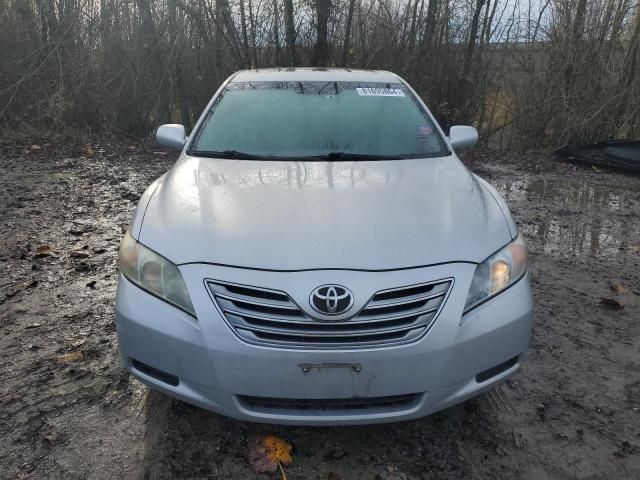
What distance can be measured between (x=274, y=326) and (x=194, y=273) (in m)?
0.37

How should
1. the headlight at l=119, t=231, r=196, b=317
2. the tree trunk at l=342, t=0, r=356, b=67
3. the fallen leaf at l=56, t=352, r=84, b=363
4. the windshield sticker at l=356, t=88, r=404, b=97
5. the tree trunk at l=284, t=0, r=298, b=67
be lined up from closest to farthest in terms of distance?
the headlight at l=119, t=231, r=196, b=317 < the fallen leaf at l=56, t=352, r=84, b=363 < the windshield sticker at l=356, t=88, r=404, b=97 < the tree trunk at l=284, t=0, r=298, b=67 < the tree trunk at l=342, t=0, r=356, b=67

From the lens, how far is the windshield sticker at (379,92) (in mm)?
3742

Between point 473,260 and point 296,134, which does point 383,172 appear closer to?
point 296,134

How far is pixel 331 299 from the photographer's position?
1.94 meters

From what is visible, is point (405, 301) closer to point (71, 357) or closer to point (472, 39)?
point (71, 357)

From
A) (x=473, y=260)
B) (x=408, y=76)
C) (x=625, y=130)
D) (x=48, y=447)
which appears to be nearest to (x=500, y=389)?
(x=473, y=260)

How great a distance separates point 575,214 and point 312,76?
3.40m

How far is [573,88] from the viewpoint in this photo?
937cm

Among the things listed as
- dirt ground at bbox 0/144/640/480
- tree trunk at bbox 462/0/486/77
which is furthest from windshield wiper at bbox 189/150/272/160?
tree trunk at bbox 462/0/486/77

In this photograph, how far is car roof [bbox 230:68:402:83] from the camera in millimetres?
3924

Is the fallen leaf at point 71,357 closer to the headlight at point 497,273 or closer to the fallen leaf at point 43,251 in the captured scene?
the fallen leaf at point 43,251

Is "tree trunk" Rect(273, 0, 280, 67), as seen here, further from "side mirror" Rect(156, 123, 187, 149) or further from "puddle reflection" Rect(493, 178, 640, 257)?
"side mirror" Rect(156, 123, 187, 149)

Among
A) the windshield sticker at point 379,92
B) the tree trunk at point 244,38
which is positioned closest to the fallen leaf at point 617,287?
the windshield sticker at point 379,92

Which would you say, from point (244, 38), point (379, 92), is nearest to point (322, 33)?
point (244, 38)
